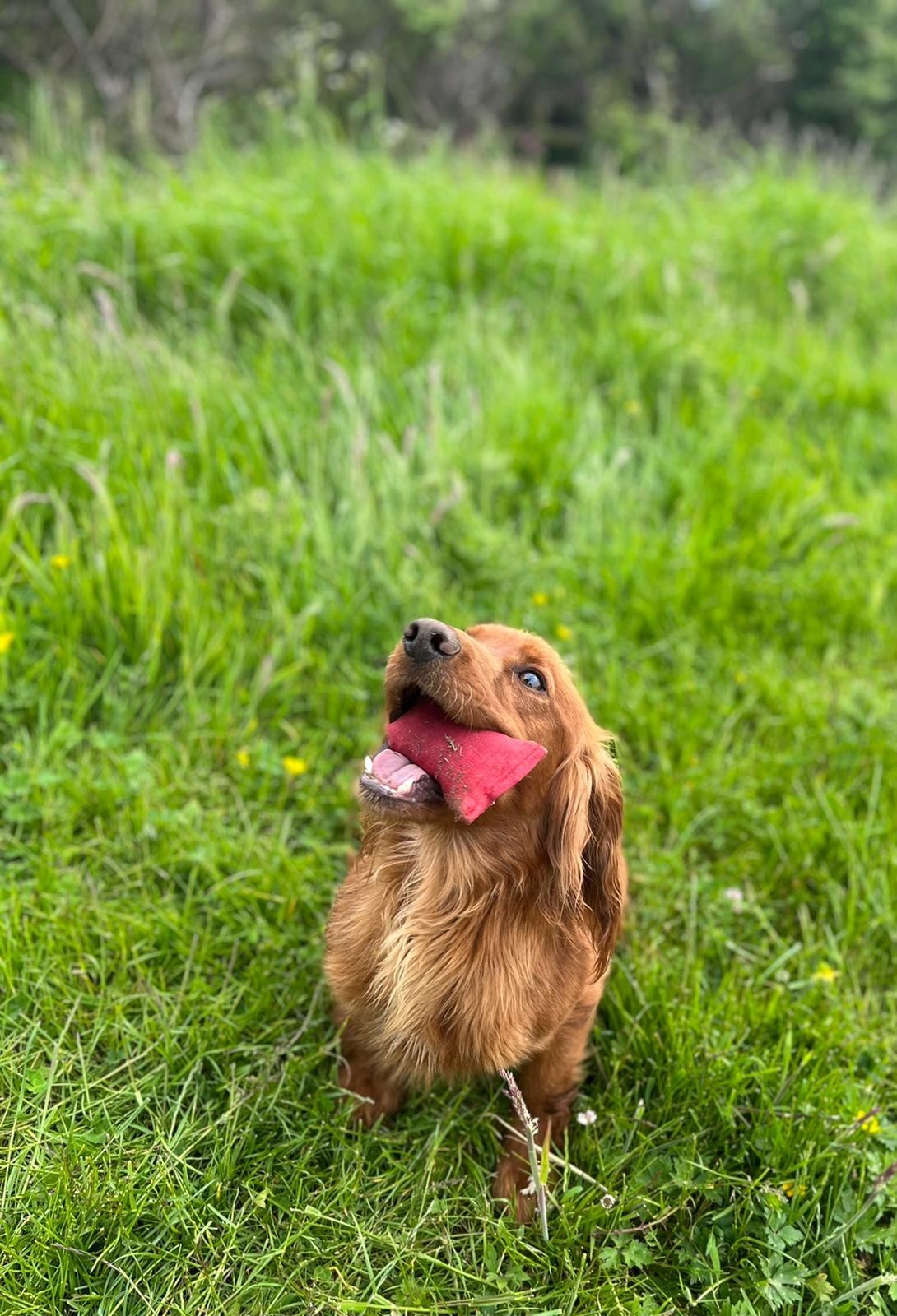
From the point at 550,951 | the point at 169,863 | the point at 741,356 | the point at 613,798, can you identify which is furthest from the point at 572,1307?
the point at 741,356

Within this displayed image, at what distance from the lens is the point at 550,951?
1770 millimetres

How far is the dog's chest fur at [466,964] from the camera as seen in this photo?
171 cm

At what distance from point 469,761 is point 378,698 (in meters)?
1.32

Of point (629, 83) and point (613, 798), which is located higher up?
point (629, 83)

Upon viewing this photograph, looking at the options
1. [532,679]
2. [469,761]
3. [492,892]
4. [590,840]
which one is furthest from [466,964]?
[532,679]

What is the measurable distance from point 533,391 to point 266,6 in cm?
1022

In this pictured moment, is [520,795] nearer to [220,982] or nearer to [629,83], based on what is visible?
[220,982]

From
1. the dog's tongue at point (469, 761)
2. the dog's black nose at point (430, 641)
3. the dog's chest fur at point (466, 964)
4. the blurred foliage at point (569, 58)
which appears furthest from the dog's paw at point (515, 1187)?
the blurred foliage at point (569, 58)

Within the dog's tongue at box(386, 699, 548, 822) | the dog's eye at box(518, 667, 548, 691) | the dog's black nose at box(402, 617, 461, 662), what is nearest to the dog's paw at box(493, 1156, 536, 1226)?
the dog's tongue at box(386, 699, 548, 822)

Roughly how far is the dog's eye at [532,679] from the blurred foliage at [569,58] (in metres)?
10.2

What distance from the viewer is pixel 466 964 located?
1.72m

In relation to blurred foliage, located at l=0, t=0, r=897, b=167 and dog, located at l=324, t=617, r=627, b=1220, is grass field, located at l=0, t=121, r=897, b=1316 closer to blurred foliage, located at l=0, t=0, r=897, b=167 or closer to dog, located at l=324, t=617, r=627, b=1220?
dog, located at l=324, t=617, r=627, b=1220

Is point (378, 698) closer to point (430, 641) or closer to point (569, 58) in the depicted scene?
point (430, 641)

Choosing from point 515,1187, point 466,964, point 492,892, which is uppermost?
point 492,892
